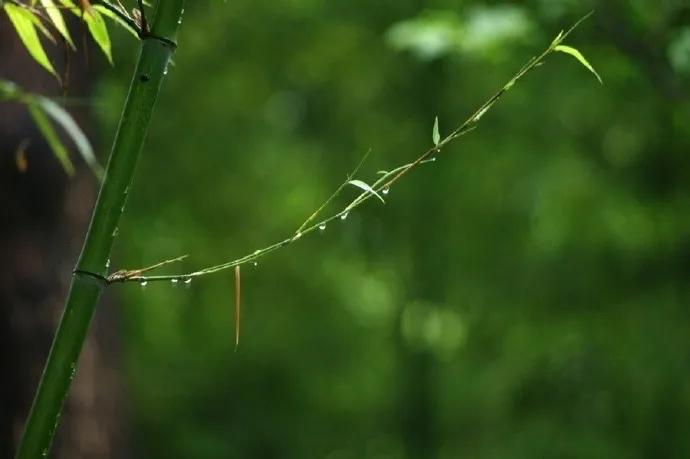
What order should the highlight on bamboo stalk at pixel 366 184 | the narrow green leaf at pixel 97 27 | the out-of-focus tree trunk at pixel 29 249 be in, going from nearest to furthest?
the highlight on bamboo stalk at pixel 366 184
the narrow green leaf at pixel 97 27
the out-of-focus tree trunk at pixel 29 249

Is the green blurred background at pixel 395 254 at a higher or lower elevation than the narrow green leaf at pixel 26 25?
higher

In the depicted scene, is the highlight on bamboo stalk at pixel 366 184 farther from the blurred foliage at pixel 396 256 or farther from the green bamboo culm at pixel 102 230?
the blurred foliage at pixel 396 256

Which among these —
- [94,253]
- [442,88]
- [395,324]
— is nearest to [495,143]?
[442,88]

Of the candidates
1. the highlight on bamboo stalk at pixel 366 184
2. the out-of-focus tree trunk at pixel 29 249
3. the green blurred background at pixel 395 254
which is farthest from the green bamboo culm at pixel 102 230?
the green blurred background at pixel 395 254

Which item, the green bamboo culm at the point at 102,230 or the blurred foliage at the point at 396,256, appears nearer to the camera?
the green bamboo culm at the point at 102,230

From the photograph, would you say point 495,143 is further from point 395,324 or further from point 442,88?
point 395,324

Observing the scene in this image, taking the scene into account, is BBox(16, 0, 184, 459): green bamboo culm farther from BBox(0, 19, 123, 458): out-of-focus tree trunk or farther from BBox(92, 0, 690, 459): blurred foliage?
BBox(92, 0, 690, 459): blurred foliage

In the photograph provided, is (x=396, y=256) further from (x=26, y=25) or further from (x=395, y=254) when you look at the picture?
(x=26, y=25)

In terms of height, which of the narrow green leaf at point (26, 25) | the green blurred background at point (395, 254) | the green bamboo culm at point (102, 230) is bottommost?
the green bamboo culm at point (102, 230)
